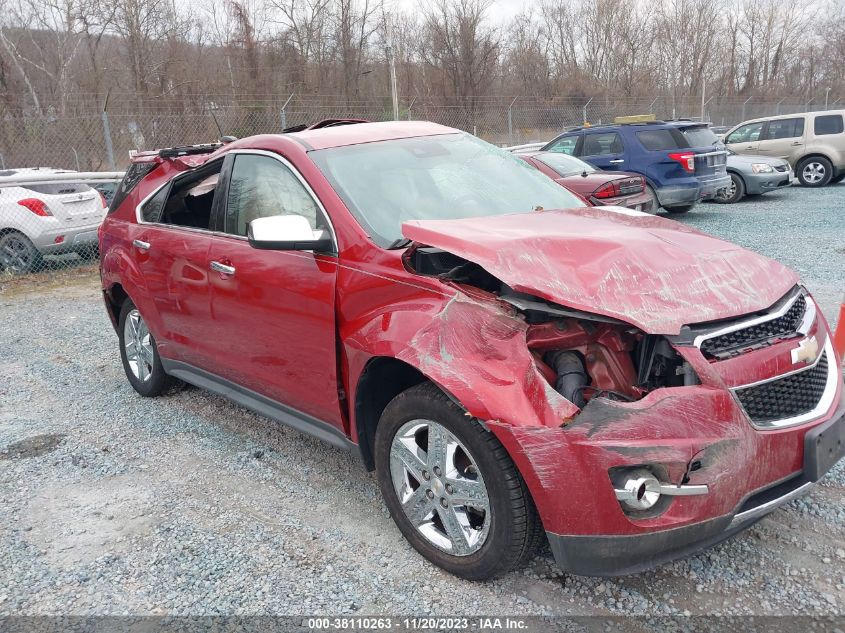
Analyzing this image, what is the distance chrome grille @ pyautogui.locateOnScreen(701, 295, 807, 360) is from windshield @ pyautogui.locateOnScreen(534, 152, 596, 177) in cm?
808

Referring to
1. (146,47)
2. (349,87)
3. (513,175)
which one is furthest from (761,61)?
(513,175)

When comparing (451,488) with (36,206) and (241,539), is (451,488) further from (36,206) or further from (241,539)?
(36,206)

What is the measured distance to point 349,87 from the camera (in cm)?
2695

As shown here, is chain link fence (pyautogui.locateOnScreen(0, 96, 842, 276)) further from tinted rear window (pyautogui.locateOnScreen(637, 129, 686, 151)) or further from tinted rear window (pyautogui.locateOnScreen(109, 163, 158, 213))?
tinted rear window (pyautogui.locateOnScreen(637, 129, 686, 151))

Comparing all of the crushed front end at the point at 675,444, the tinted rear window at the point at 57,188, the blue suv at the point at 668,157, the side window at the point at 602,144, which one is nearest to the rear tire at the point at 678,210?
the blue suv at the point at 668,157

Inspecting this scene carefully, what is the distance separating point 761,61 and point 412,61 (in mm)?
31045

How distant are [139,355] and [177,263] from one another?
4.08 feet

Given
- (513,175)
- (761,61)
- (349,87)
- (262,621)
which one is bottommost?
(262,621)

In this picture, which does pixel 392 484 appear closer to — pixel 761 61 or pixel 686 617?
pixel 686 617

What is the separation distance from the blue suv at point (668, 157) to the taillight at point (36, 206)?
29.3ft

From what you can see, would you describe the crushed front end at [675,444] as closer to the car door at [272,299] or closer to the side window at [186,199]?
the car door at [272,299]

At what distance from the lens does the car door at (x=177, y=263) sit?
4.12 meters

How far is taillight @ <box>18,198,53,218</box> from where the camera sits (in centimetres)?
977

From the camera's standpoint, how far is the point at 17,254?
33.3 feet
